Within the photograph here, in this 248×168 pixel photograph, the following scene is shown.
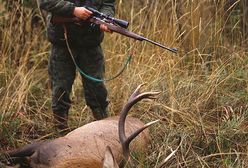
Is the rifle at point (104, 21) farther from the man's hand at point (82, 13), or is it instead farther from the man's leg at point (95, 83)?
the man's leg at point (95, 83)

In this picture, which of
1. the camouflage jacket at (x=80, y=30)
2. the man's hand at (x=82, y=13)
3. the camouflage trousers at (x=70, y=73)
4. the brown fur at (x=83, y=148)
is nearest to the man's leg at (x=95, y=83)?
the camouflage trousers at (x=70, y=73)

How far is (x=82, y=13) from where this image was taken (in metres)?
4.79

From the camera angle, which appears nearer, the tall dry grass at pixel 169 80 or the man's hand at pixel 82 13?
the man's hand at pixel 82 13

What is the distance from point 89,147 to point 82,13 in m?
1.05

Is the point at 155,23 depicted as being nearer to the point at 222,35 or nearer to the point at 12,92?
the point at 222,35

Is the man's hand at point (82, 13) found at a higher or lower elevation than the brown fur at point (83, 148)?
higher

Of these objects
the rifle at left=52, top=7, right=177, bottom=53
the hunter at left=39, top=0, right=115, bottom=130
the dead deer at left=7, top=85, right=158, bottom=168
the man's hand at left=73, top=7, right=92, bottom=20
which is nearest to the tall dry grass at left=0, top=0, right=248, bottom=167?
the dead deer at left=7, top=85, right=158, bottom=168

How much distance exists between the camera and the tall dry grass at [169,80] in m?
4.97

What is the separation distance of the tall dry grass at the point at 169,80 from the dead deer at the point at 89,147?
165 mm

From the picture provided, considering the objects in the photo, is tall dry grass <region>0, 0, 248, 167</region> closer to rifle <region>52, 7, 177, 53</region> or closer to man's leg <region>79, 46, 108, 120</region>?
man's leg <region>79, 46, 108, 120</region>

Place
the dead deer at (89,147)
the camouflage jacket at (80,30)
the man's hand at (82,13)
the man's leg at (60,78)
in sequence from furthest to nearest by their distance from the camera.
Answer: the man's leg at (60,78) → the camouflage jacket at (80,30) → the man's hand at (82,13) → the dead deer at (89,147)

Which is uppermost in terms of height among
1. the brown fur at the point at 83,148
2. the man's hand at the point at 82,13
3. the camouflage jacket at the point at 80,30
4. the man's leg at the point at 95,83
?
the man's hand at the point at 82,13

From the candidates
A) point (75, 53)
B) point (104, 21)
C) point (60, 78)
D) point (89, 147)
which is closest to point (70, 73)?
point (60, 78)

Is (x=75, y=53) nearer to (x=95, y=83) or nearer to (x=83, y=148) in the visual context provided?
(x=95, y=83)
